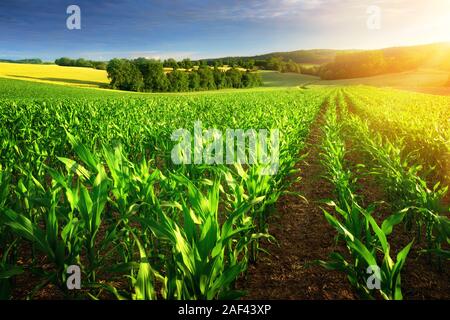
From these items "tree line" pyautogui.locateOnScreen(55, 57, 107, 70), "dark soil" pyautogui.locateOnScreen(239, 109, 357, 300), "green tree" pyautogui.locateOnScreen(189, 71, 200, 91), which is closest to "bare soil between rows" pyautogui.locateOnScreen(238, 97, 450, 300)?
"dark soil" pyautogui.locateOnScreen(239, 109, 357, 300)

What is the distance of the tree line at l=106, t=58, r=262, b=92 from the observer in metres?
60.7

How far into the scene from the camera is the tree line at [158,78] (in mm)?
60719

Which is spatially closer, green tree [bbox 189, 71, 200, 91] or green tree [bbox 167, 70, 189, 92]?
green tree [bbox 167, 70, 189, 92]

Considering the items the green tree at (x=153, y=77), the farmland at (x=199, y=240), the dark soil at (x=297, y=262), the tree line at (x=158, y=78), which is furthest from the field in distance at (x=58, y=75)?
the farmland at (x=199, y=240)

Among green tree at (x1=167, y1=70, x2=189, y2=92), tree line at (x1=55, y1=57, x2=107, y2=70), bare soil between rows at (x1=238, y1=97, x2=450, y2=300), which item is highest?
tree line at (x1=55, y1=57, x2=107, y2=70)

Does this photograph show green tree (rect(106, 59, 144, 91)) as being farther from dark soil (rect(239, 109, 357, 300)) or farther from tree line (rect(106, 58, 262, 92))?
dark soil (rect(239, 109, 357, 300))

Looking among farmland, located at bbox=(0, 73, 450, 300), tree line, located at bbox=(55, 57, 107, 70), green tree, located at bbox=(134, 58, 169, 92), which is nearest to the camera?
farmland, located at bbox=(0, 73, 450, 300)

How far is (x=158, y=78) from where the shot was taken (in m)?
63.4

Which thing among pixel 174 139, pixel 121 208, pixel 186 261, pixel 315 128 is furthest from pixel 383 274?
pixel 315 128

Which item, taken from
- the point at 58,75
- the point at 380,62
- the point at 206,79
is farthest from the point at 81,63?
the point at 380,62

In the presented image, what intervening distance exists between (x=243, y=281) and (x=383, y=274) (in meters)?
1.46

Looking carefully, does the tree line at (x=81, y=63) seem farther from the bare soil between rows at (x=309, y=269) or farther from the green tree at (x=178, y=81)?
the bare soil between rows at (x=309, y=269)

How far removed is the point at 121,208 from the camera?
3088mm

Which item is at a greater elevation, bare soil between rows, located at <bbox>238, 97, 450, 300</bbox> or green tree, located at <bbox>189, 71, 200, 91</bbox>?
green tree, located at <bbox>189, 71, 200, 91</bbox>
